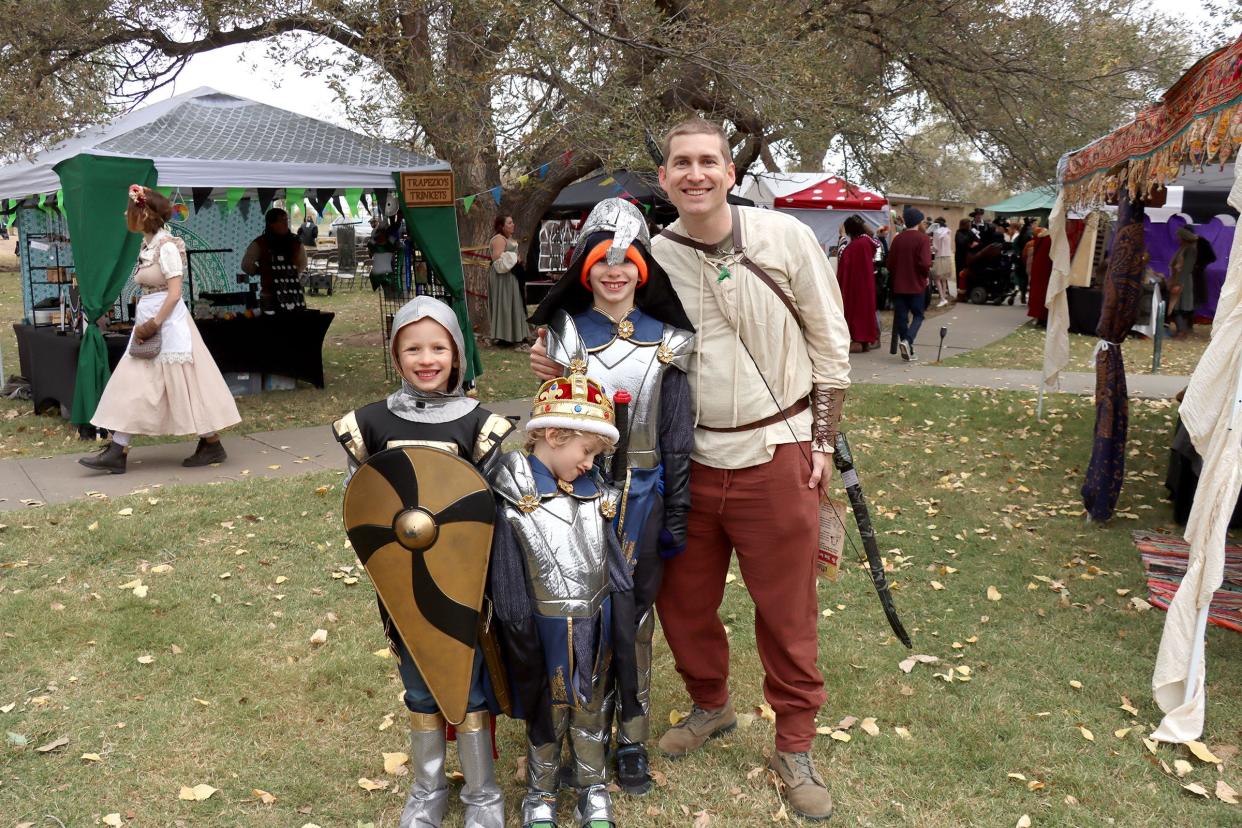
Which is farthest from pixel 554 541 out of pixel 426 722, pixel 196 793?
pixel 196 793

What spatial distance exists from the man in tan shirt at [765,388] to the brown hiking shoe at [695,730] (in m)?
0.47

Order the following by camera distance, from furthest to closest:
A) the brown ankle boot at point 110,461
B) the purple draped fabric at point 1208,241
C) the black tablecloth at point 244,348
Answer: the purple draped fabric at point 1208,241, the black tablecloth at point 244,348, the brown ankle boot at point 110,461

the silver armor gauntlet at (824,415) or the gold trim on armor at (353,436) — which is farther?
the silver armor gauntlet at (824,415)

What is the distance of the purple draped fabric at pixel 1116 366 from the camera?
6070mm

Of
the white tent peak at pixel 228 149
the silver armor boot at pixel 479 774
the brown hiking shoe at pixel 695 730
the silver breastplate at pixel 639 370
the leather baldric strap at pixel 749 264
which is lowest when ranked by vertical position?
the brown hiking shoe at pixel 695 730

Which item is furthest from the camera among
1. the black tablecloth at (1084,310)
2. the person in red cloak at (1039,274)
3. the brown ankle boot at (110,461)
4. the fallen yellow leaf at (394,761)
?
the person in red cloak at (1039,274)

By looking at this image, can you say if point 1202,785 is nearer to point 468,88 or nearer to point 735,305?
point 735,305

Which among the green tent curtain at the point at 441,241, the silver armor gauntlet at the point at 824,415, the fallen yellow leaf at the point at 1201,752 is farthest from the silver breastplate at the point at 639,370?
the green tent curtain at the point at 441,241

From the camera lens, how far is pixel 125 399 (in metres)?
6.75

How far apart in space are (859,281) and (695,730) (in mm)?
10660

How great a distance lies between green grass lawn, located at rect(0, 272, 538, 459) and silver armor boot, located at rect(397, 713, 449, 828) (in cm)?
611

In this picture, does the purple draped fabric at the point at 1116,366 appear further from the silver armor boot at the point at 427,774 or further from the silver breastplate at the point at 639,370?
the silver armor boot at the point at 427,774

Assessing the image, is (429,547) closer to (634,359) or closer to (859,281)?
(634,359)

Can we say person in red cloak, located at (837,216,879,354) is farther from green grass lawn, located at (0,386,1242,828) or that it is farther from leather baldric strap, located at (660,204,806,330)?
leather baldric strap, located at (660,204,806,330)
